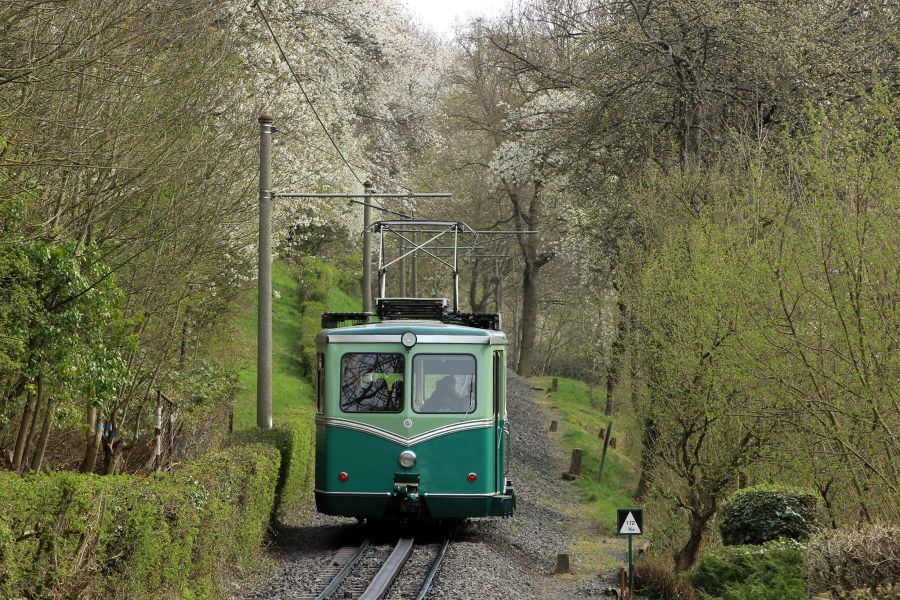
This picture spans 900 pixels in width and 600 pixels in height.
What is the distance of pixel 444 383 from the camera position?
14477 millimetres

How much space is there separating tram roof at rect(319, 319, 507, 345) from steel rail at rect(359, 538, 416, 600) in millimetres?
2615

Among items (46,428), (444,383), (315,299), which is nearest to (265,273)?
(444,383)

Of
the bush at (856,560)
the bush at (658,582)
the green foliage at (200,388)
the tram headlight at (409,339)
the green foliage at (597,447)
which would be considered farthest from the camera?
the green foliage at (597,447)

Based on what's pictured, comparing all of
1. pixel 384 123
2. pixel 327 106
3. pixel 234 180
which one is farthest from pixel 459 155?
pixel 234 180

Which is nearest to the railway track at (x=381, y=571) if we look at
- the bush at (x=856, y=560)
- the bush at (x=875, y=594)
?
the bush at (x=856, y=560)

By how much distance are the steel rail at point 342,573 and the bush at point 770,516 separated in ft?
14.1

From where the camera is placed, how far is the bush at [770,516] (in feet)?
40.1

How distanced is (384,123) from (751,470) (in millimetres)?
31106

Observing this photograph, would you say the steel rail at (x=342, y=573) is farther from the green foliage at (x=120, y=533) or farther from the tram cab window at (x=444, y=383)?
the tram cab window at (x=444, y=383)

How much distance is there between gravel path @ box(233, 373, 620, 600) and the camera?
11906mm

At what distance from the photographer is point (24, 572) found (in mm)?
7082

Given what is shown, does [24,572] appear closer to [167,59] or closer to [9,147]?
[9,147]

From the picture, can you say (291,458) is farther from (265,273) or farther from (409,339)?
(409,339)

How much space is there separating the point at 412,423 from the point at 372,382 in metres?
0.77
